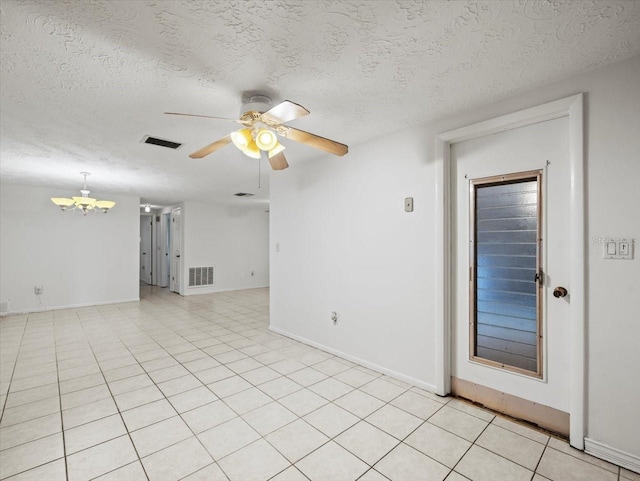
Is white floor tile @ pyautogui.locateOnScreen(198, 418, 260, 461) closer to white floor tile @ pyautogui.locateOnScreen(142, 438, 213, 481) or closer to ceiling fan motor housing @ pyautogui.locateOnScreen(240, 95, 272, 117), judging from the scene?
white floor tile @ pyautogui.locateOnScreen(142, 438, 213, 481)

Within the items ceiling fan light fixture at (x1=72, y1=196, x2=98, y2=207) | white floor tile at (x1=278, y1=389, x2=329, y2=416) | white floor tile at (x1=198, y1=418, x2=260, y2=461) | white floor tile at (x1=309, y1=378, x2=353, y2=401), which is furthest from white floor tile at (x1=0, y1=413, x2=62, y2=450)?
ceiling fan light fixture at (x1=72, y1=196, x2=98, y2=207)

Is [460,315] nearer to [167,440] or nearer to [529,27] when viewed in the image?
[529,27]

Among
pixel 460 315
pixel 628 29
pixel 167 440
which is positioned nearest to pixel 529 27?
pixel 628 29

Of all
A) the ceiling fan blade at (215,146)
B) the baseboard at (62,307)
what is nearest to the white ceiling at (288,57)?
the ceiling fan blade at (215,146)

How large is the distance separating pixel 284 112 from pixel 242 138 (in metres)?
0.45

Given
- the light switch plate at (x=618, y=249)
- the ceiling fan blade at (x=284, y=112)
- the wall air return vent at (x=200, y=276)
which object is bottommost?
the wall air return vent at (x=200, y=276)

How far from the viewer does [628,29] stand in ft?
4.79

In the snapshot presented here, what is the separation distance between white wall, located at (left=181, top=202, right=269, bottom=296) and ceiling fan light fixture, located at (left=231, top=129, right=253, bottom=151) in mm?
6071

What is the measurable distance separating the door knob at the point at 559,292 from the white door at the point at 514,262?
34mm

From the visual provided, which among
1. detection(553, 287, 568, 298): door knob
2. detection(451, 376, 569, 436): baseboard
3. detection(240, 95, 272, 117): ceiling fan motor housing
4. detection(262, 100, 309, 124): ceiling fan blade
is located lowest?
detection(451, 376, 569, 436): baseboard

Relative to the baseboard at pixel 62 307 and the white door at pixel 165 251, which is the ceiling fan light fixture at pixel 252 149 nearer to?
the baseboard at pixel 62 307

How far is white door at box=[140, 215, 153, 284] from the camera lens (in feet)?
31.1

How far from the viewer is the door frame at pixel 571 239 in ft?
6.01

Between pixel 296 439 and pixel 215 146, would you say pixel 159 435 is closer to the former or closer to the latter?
pixel 296 439
